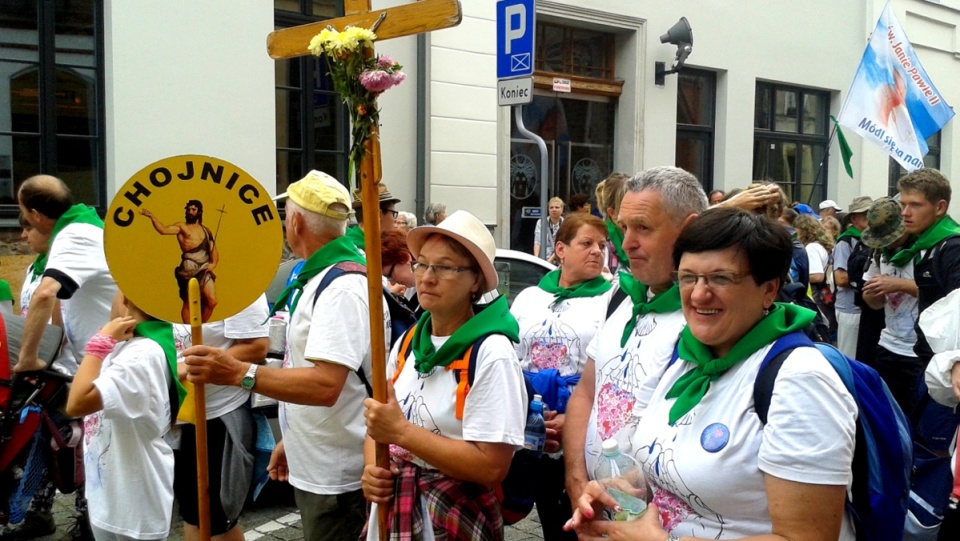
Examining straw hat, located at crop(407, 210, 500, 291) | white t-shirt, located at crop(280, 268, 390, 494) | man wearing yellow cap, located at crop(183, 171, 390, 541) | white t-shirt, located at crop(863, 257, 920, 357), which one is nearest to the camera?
straw hat, located at crop(407, 210, 500, 291)

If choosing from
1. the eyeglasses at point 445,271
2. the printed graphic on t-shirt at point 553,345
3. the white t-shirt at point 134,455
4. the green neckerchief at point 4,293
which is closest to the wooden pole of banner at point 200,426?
the white t-shirt at point 134,455

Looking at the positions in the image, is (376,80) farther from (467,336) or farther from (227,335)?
(227,335)

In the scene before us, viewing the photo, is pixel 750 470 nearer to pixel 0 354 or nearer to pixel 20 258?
pixel 0 354

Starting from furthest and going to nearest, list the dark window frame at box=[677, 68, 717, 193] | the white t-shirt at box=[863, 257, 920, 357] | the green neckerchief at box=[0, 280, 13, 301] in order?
1. the dark window frame at box=[677, 68, 717, 193]
2. the white t-shirt at box=[863, 257, 920, 357]
3. the green neckerchief at box=[0, 280, 13, 301]

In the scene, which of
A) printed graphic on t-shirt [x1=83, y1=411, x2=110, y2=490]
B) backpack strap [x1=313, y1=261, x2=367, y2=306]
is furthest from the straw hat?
printed graphic on t-shirt [x1=83, y1=411, x2=110, y2=490]

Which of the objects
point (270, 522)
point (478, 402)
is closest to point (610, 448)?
point (478, 402)

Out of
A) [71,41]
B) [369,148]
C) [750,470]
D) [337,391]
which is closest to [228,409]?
[337,391]

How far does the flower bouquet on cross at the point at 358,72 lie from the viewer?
7.84 ft

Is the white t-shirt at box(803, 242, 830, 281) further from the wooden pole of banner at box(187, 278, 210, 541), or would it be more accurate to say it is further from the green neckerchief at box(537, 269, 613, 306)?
the wooden pole of banner at box(187, 278, 210, 541)

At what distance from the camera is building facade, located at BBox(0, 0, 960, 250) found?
866cm

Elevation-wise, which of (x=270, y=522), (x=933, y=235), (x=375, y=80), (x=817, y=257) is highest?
(x=375, y=80)

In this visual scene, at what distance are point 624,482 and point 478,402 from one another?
1.93ft

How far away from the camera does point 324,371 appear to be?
2.89 m

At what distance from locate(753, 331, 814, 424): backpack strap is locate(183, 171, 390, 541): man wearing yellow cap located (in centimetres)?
147
